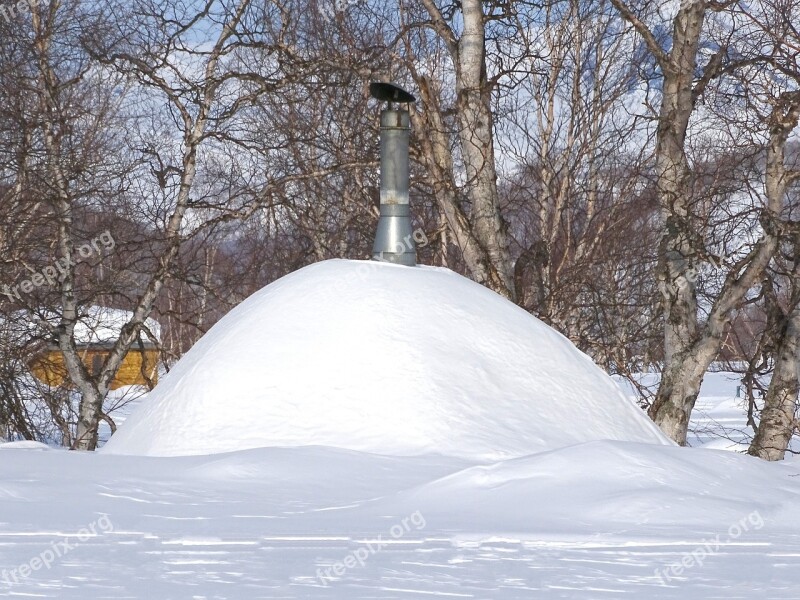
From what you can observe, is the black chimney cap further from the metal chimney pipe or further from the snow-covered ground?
the snow-covered ground

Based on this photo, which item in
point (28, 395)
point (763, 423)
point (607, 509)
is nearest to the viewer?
point (607, 509)

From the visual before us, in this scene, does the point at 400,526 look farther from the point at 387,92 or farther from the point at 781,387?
the point at 781,387

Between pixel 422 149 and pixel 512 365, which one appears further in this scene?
pixel 422 149

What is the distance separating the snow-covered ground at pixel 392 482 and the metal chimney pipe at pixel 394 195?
266 mm

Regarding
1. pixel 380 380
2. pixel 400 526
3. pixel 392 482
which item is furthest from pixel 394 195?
pixel 400 526

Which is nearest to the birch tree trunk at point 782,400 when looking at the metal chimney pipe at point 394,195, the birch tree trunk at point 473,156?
the birch tree trunk at point 473,156

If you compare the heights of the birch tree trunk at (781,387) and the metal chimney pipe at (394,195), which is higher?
the metal chimney pipe at (394,195)

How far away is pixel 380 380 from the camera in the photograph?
505 centimetres

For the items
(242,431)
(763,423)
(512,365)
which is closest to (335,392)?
(242,431)

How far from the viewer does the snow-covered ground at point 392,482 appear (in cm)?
340

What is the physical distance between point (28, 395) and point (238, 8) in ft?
18.6

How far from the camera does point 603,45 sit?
1711 cm

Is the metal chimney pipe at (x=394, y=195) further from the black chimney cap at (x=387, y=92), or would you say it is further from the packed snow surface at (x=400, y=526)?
the packed snow surface at (x=400, y=526)

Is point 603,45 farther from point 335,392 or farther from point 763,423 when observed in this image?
point 335,392
